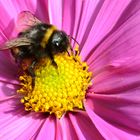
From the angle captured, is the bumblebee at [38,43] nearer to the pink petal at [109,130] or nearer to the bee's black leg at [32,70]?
the bee's black leg at [32,70]

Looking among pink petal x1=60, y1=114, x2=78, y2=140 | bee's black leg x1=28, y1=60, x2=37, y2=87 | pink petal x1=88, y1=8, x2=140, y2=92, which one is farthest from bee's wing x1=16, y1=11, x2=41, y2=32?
pink petal x1=60, y1=114, x2=78, y2=140

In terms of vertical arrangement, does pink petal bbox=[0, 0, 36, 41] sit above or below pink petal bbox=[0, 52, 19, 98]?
above

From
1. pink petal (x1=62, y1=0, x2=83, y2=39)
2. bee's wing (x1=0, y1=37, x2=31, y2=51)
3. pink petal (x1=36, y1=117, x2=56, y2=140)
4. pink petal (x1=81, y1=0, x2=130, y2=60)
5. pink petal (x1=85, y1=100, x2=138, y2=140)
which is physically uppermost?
pink petal (x1=62, y1=0, x2=83, y2=39)

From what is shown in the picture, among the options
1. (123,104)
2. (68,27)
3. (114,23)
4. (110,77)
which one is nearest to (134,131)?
(123,104)

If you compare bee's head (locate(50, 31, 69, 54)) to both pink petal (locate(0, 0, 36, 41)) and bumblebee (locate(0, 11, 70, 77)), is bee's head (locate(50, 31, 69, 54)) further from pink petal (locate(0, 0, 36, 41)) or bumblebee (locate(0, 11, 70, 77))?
pink petal (locate(0, 0, 36, 41))

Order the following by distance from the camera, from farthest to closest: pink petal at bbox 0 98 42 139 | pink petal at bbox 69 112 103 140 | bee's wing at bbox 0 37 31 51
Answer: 1. pink petal at bbox 0 98 42 139
2. pink petal at bbox 69 112 103 140
3. bee's wing at bbox 0 37 31 51

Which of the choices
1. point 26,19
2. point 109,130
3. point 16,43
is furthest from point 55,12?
point 109,130
